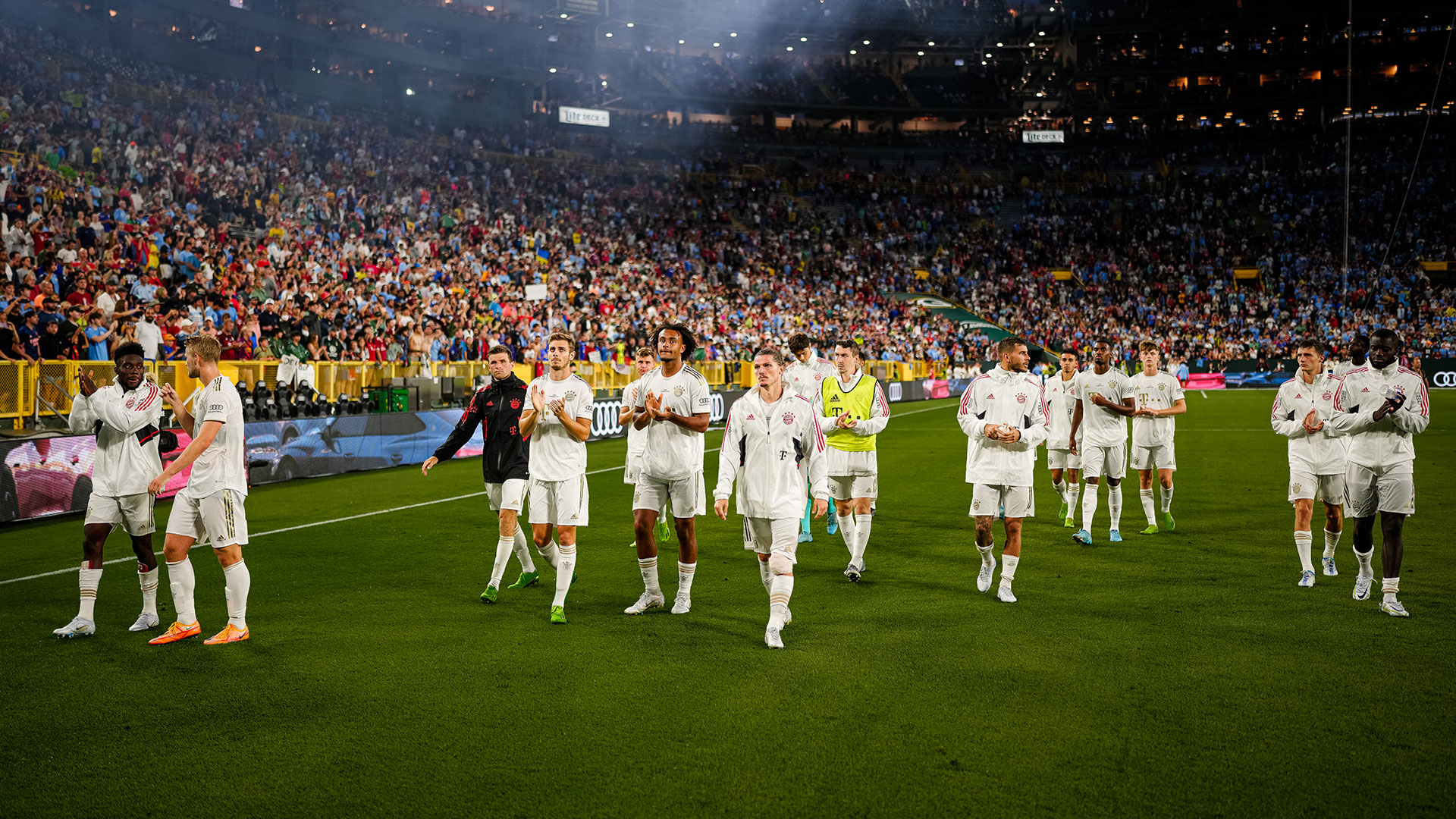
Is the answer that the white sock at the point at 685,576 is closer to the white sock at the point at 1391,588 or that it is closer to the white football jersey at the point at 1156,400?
the white sock at the point at 1391,588

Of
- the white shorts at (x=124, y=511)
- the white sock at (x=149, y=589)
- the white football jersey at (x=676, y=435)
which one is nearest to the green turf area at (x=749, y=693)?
the white sock at (x=149, y=589)

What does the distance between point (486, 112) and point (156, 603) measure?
52.2m

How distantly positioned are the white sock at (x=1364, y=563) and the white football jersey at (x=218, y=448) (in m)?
8.77

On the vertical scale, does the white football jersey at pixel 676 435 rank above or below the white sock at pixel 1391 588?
above

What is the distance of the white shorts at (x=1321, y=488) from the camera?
890cm

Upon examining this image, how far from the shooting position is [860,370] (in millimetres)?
10195

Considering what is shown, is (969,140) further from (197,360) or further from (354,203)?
(197,360)

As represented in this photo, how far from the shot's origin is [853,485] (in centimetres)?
979

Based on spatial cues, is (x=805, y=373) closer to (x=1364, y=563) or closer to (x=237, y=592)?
(x=1364, y=563)

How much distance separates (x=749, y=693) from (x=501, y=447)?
3790 millimetres

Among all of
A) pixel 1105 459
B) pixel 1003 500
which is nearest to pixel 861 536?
pixel 1003 500

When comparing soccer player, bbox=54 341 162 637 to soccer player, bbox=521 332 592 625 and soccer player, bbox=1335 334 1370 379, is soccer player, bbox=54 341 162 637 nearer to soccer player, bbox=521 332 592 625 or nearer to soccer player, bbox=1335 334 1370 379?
soccer player, bbox=521 332 592 625

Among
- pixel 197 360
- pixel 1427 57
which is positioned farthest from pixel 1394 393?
pixel 1427 57

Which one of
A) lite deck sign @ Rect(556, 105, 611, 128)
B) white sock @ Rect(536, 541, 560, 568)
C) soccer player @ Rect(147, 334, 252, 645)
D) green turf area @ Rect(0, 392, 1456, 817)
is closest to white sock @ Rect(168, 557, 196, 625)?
soccer player @ Rect(147, 334, 252, 645)
